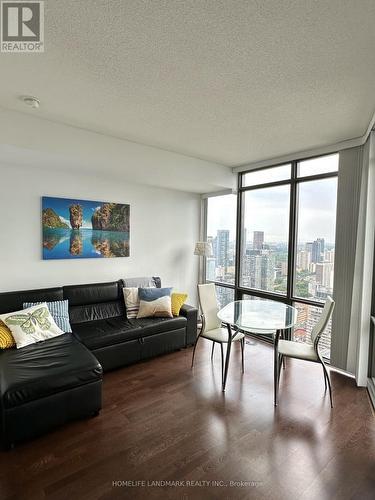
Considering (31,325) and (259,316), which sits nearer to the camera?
(31,325)

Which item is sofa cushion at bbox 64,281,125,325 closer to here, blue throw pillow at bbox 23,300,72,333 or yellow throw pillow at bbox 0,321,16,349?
blue throw pillow at bbox 23,300,72,333

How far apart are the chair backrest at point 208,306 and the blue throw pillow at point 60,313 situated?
1.61 m

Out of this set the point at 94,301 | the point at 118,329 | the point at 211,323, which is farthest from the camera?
the point at 94,301

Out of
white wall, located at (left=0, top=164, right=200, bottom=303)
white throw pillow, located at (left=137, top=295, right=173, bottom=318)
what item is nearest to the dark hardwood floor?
white throw pillow, located at (left=137, top=295, right=173, bottom=318)

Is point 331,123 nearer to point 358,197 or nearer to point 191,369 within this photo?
point 358,197

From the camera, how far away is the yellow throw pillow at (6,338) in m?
2.55

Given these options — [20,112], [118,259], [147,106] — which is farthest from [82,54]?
[118,259]

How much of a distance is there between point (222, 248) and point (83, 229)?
236cm

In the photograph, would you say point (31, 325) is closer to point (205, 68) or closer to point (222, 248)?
point (205, 68)

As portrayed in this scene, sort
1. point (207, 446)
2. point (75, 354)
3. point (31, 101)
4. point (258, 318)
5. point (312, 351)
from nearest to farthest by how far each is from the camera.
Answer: point (207, 446) < point (31, 101) < point (75, 354) < point (312, 351) < point (258, 318)

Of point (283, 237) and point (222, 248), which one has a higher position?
point (283, 237)

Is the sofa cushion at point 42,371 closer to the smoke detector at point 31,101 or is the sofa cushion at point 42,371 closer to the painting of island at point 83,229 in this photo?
the painting of island at point 83,229

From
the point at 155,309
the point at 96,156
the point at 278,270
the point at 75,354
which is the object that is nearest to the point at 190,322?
the point at 155,309

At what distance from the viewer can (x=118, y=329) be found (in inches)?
127
